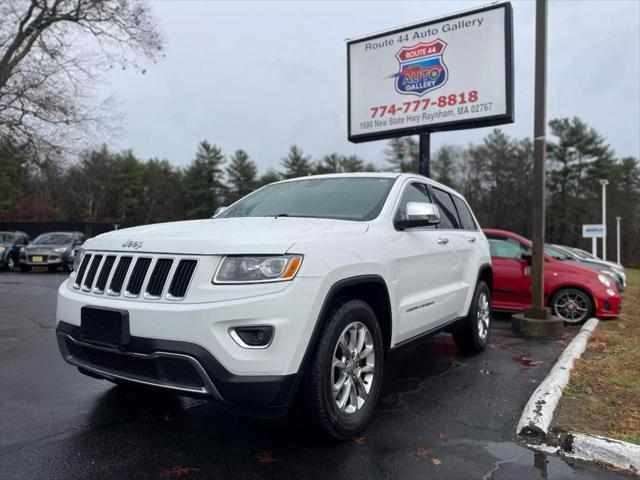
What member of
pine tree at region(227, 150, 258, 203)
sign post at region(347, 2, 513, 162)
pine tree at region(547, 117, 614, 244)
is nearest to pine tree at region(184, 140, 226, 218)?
pine tree at region(227, 150, 258, 203)

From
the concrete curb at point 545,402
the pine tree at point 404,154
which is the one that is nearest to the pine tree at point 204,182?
the pine tree at point 404,154

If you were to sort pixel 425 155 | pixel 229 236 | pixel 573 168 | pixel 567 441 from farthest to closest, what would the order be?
pixel 573 168 → pixel 425 155 → pixel 567 441 → pixel 229 236

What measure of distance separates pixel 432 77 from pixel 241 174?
52.9 meters

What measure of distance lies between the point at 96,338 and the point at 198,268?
808 mm

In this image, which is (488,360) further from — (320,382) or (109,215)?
(109,215)

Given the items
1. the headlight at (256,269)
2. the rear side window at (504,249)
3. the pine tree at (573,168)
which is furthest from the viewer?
the pine tree at (573,168)

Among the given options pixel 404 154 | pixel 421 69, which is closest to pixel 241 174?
pixel 404 154

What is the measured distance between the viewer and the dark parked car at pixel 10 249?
1978cm

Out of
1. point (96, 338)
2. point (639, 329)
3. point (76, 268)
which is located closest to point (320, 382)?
point (96, 338)

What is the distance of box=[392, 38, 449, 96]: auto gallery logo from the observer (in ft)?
34.3

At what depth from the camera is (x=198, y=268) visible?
2.93 metres

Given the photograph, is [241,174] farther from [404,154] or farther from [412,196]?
[412,196]

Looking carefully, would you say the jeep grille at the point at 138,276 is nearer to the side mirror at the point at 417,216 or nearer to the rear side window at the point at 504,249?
the side mirror at the point at 417,216

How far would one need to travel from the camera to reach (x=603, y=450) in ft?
10.7
